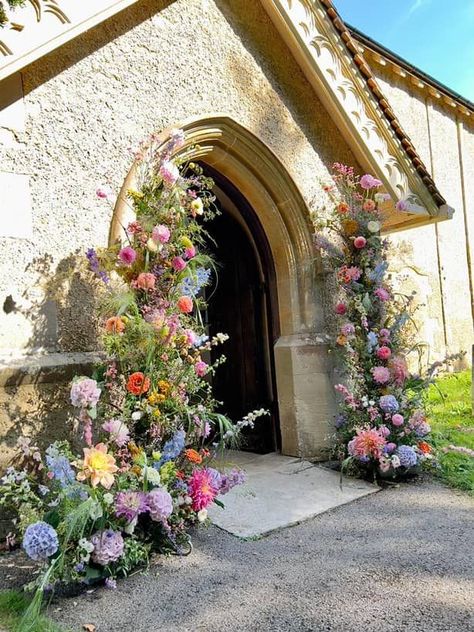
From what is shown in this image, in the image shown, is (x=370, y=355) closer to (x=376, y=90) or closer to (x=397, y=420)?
(x=397, y=420)

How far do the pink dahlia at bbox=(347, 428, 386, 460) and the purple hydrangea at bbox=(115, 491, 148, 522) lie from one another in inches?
77.6

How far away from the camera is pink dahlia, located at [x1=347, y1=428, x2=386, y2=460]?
3867 mm

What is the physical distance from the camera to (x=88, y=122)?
11.2 ft

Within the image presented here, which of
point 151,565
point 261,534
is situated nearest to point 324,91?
point 261,534

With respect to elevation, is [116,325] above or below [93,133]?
below

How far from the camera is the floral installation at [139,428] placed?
Result: 2365 millimetres

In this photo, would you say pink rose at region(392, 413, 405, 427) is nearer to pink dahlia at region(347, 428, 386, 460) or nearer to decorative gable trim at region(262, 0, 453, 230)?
pink dahlia at region(347, 428, 386, 460)

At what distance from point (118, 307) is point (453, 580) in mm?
2125

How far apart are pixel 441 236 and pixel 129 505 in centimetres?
1002

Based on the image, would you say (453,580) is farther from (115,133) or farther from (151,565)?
(115,133)

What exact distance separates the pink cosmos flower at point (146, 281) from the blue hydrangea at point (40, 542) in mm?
1304

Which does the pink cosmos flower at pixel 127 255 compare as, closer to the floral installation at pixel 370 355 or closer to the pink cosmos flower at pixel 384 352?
the floral installation at pixel 370 355

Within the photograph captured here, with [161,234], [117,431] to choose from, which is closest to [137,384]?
[117,431]

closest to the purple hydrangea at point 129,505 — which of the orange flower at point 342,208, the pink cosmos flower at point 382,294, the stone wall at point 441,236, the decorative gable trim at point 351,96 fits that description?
the pink cosmos flower at point 382,294
